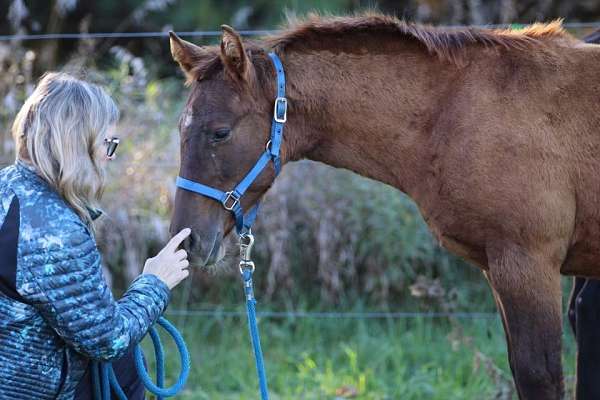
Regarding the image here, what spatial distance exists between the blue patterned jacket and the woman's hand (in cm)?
16

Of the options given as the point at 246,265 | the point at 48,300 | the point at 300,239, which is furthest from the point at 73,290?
the point at 300,239

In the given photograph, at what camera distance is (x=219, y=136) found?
9.30 ft

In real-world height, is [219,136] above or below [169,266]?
above

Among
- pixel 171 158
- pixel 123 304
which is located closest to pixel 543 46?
pixel 123 304

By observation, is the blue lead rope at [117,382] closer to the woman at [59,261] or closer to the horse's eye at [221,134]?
the woman at [59,261]

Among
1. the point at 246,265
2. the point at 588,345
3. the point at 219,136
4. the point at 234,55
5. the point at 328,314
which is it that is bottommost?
the point at 328,314

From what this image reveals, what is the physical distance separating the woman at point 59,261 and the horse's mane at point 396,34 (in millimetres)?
890

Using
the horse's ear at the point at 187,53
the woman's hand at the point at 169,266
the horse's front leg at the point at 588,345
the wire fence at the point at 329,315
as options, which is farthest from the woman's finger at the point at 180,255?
the wire fence at the point at 329,315

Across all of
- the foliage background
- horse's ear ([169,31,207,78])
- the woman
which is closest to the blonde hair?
the woman

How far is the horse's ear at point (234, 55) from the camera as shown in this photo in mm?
2727

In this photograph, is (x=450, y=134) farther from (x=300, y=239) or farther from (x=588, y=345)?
(x=300, y=239)

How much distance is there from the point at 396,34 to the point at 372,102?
0.28m

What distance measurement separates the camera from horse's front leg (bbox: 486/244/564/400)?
278cm

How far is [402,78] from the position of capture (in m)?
2.97
